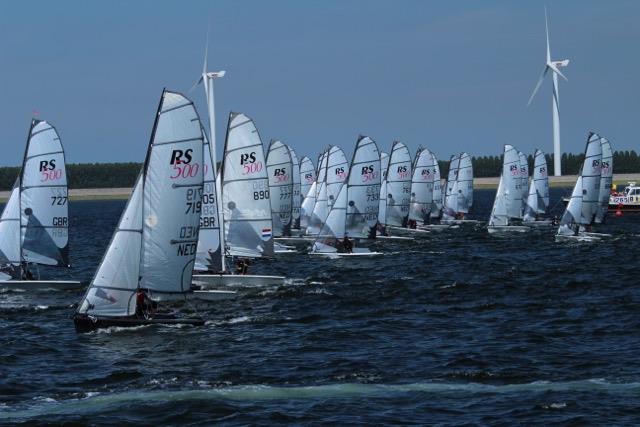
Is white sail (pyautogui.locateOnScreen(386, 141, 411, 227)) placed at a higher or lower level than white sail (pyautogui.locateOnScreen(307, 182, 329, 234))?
higher

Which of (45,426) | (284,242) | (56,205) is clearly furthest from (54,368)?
(284,242)

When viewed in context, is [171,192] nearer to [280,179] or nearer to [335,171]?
[280,179]

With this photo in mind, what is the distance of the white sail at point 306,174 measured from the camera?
10644 centimetres

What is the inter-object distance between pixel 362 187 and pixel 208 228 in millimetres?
23420

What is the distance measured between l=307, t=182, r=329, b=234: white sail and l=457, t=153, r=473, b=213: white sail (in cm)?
3755

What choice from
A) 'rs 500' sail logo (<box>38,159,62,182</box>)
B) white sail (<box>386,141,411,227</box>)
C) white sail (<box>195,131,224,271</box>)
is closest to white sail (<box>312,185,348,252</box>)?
white sail (<box>195,131,224,271</box>)

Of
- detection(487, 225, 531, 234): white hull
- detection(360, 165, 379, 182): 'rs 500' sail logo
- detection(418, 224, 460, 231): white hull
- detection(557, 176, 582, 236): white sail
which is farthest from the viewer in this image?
detection(418, 224, 460, 231): white hull

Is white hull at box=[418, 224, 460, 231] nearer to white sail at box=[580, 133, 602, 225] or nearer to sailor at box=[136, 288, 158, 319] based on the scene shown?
white sail at box=[580, 133, 602, 225]

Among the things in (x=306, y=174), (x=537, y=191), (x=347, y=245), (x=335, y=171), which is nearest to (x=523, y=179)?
(x=537, y=191)

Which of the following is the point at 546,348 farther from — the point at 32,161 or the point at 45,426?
the point at 32,161

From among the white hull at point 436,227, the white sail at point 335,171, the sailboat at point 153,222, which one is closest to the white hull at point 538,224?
the white hull at point 436,227

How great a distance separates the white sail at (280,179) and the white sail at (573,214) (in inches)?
753

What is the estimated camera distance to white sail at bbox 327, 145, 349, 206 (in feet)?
272

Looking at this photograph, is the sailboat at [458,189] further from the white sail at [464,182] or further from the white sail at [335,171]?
the white sail at [335,171]
